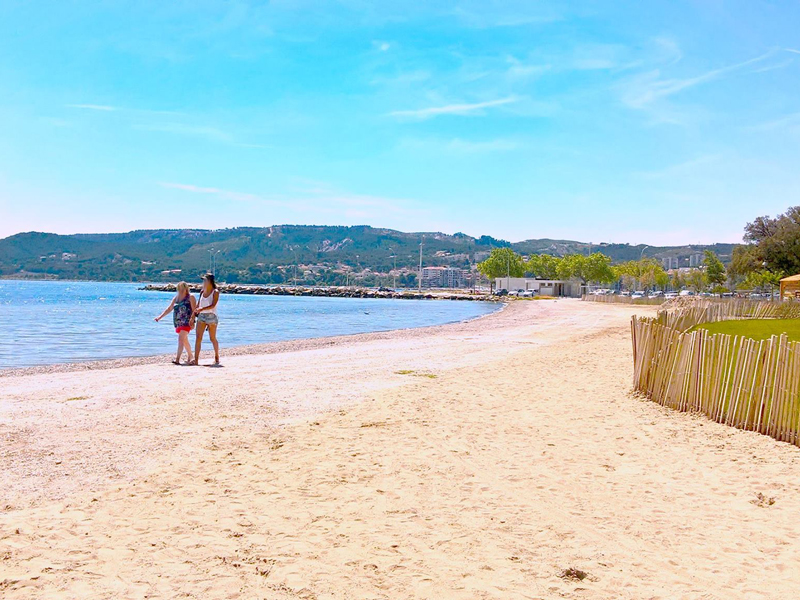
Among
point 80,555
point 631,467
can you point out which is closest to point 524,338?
point 631,467

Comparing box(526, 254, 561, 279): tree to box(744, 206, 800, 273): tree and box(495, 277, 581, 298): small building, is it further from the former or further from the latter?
box(744, 206, 800, 273): tree

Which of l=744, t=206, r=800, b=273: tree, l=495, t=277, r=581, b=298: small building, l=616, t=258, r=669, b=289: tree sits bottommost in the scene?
l=495, t=277, r=581, b=298: small building

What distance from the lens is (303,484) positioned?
18.7 feet

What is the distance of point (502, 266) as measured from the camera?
131 m

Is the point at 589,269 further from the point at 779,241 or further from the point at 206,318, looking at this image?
the point at 206,318

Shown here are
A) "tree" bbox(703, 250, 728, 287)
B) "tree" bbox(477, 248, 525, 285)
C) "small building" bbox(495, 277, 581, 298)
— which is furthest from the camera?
"tree" bbox(477, 248, 525, 285)

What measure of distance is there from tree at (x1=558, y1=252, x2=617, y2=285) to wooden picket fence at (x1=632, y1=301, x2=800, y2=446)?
4124 inches

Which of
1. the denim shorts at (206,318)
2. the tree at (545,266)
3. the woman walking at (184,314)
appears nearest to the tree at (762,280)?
the tree at (545,266)

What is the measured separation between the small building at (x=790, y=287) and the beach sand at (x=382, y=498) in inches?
1495

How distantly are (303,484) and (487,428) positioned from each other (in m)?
2.97

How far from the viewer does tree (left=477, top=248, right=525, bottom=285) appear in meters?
131

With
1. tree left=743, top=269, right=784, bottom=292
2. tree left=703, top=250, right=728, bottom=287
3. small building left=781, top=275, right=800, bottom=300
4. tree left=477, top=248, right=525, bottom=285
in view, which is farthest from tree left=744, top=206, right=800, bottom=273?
tree left=477, top=248, right=525, bottom=285

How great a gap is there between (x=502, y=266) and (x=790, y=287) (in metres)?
87.4

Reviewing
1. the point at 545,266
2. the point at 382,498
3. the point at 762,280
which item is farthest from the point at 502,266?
the point at 382,498
